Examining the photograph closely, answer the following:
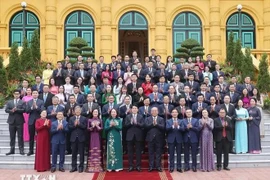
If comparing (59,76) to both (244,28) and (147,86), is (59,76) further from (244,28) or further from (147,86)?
(244,28)

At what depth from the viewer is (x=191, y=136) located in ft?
41.8

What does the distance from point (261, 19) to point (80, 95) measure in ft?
52.9

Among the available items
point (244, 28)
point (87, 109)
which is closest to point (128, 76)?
point (87, 109)

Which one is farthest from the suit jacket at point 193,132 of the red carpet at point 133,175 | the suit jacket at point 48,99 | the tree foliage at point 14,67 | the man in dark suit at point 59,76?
the tree foliage at point 14,67

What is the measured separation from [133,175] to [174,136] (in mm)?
1691

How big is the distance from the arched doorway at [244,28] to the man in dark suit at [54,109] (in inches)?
621

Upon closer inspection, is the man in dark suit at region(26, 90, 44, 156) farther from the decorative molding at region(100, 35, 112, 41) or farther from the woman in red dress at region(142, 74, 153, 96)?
the decorative molding at region(100, 35, 112, 41)

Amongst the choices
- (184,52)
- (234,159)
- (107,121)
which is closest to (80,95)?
(107,121)

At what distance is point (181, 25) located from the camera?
26.3 m

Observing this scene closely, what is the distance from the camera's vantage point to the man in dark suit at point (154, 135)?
41.6 feet

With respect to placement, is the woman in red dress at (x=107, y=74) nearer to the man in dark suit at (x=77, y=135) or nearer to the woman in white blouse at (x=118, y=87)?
the woman in white blouse at (x=118, y=87)

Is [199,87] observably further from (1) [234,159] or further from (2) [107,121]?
(2) [107,121]

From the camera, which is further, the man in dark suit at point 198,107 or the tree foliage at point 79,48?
the tree foliage at point 79,48

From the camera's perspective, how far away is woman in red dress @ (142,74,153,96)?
14.9m
